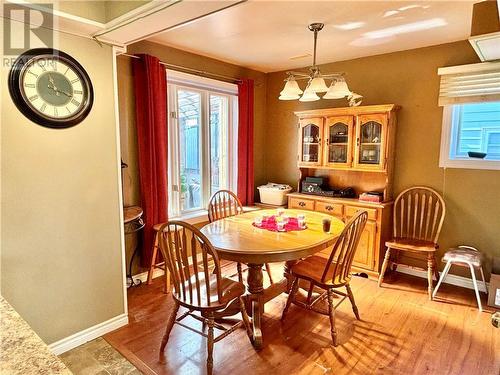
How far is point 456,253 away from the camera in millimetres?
2816

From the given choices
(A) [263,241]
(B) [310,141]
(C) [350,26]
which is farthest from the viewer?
(B) [310,141]

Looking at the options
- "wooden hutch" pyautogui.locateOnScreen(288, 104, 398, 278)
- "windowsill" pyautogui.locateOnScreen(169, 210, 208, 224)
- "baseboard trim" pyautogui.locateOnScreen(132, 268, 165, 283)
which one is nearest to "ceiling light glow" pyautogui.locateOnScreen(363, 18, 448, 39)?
"wooden hutch" pyautogui.locateOnScreen(288, 104, 398, 278)

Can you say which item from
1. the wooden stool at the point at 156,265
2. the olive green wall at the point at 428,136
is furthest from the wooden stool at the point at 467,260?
the wooden stool at the point at 156,265

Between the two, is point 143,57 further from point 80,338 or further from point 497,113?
point 497,113

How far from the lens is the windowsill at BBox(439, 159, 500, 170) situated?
114 inches

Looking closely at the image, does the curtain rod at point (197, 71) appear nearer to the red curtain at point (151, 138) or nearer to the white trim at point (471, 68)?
the red curtain at point (151, 138)

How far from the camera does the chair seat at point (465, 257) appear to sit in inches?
105

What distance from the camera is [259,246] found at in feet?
6.77

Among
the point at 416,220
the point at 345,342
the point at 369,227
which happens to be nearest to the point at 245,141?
the point at 369,227

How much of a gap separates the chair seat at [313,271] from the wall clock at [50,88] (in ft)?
6.15

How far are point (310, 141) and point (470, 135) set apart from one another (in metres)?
1.61

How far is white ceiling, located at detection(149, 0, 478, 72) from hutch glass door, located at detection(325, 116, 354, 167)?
2.43ft

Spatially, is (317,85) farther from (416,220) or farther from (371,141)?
(416,220)

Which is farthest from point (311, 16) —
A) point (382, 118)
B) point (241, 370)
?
point (241, 370)
